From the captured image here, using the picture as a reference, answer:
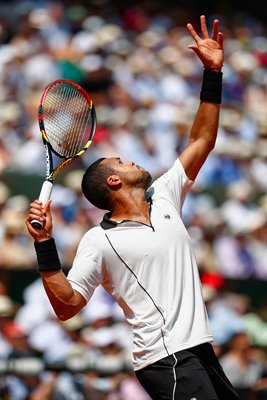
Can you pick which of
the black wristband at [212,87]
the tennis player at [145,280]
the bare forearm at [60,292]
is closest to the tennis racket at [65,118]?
the tennis player at [145,280]

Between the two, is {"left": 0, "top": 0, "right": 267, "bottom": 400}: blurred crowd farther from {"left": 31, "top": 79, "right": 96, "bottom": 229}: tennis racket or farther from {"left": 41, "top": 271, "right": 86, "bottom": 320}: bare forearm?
{"left": 41, "top": 271, "right": 86, "bottom": 320}: bare forearm

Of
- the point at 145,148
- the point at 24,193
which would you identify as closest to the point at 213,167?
the point at 145,148

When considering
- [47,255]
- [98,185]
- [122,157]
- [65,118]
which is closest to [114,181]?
[98,185]

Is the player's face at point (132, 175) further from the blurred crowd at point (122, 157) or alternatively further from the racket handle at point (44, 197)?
the blurred crowd at point (122, 157)

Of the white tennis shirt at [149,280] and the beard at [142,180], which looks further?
the beard at [142,180]

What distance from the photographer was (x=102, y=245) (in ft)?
16.2

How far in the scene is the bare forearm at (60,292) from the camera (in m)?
4.73

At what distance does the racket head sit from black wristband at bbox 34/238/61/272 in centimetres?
83

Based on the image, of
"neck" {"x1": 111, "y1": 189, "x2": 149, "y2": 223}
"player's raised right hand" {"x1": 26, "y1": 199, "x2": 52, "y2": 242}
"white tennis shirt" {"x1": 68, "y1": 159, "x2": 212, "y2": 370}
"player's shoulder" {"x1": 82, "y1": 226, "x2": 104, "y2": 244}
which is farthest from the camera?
"neck" {"x1": 111, "y1": 189, "x2": 149, "y2": 223}

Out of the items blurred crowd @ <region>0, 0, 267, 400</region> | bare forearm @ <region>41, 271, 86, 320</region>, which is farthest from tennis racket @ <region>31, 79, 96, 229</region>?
blurred crowd @ <region>0, 0, 267, 400</region>

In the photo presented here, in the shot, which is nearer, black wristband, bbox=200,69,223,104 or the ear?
the ear

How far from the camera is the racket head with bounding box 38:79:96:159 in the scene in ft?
18.1

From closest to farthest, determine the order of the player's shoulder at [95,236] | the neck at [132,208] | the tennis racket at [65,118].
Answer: the player's shoulder at [95,236] < the neck at [132,208] < the tennis racket at [65,118]

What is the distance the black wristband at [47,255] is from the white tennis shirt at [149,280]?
182 mm
